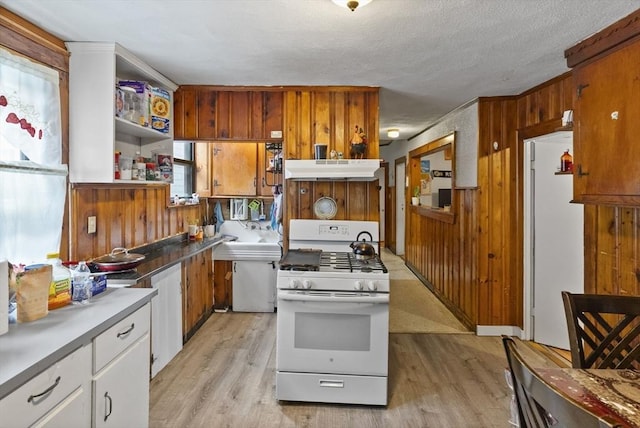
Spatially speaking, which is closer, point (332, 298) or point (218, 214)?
point (332, 298)

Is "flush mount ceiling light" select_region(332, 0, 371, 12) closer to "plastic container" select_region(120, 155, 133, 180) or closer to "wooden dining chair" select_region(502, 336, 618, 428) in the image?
"wooden dining chair" select_region(502, 336, 618, 428)

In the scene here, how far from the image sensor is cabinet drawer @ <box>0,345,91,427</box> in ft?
3.51

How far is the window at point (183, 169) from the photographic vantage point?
13.5 ft

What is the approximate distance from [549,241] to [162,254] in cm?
344

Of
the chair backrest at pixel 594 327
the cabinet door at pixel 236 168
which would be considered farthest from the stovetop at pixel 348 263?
the cabinet door at pixel 236 168

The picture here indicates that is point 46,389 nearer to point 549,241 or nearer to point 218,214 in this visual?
point 218,214

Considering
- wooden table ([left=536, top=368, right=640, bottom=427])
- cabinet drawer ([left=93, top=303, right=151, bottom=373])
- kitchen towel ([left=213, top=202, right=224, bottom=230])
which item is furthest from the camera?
kitchen towel ([left=213, top=202, right=224, bottom=230])

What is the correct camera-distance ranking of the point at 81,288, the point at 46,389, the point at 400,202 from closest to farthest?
the point at 46,389
the point at 81,288
the point at 400,202

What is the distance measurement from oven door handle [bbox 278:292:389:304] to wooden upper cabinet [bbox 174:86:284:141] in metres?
1.59

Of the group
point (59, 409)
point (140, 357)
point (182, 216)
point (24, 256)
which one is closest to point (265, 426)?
point (140, 357)

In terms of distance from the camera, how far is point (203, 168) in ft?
14.3

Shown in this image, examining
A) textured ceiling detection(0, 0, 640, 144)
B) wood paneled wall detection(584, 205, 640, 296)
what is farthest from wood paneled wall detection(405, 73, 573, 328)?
wood paneled wall detection(584, 205, 640, 296)

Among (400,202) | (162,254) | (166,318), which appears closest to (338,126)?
(162,254)

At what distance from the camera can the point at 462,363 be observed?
120 inches
